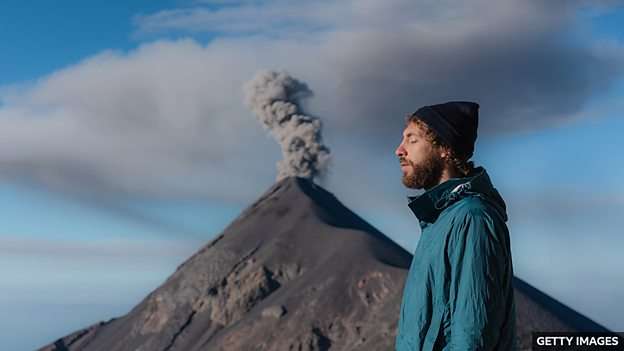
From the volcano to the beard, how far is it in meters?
89.1

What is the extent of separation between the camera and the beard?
22.4 ft

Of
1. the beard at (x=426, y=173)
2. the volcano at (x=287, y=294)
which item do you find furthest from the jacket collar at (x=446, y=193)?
the volcano at (x=287, y=294)

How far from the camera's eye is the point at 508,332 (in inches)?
246

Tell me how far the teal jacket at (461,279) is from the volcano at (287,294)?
89.4m

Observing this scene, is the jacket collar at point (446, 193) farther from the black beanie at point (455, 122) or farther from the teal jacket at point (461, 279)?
the black beanie at point (455, 122)

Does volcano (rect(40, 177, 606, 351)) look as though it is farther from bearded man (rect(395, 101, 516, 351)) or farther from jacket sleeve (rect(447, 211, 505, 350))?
jacket sleeve (rect(447, 211, 505, 350))

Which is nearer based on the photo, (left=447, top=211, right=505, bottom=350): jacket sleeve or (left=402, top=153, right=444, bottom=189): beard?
(left=447, top=211, right=505, bottom=350): jacket sleeve

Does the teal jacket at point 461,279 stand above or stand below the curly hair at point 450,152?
below

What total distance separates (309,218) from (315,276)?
67.1 feet

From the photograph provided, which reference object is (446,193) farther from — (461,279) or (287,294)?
(287,294)

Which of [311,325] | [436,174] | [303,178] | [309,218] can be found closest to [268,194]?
[303,178]

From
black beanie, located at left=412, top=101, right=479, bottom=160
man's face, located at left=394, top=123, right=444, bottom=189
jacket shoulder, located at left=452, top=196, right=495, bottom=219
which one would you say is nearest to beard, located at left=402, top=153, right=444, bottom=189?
man's face, located at left=394, top=123, right=444, bottom=189

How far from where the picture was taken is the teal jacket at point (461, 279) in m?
6.00

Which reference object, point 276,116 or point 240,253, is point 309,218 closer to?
point 240,253
